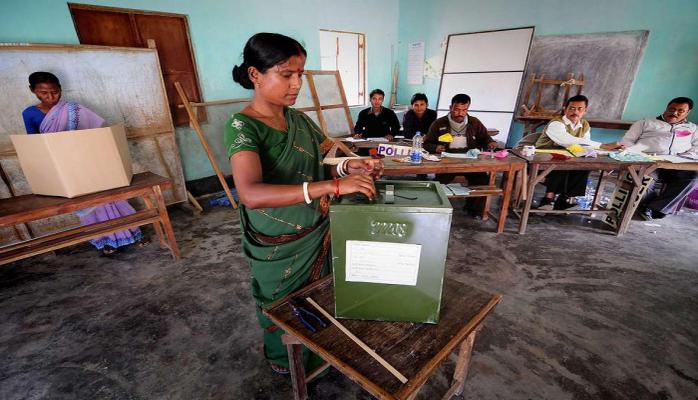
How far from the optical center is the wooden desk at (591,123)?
15.9ft

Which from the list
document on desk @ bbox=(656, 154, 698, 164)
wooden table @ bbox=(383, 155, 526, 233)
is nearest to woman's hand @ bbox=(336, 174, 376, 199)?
wooden table @ bbox=(383, 155, 526, 233)

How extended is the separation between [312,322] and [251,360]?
1.19m

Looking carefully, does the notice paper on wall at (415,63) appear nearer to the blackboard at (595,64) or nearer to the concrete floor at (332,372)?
the blackboard at (595,64)

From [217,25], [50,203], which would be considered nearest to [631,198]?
[50,203]

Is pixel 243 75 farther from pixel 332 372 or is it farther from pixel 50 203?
pixel 50 203

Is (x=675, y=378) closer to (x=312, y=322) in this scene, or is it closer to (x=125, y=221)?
(x=312, y=322)

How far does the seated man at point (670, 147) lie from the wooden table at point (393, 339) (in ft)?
14.1

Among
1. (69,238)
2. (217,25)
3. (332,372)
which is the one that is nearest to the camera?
(332,372)

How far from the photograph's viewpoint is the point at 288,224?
1313 mm

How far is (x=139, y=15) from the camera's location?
3654 millimetres

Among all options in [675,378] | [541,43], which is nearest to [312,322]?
[675,378]

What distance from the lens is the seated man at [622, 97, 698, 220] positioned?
3.69 metres

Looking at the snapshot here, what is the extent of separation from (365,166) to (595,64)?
5867 mm

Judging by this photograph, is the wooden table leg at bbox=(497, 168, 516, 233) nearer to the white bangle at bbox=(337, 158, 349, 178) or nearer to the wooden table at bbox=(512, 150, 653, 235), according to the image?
the wooden table at bbox=(512, 150, 653, 235)
